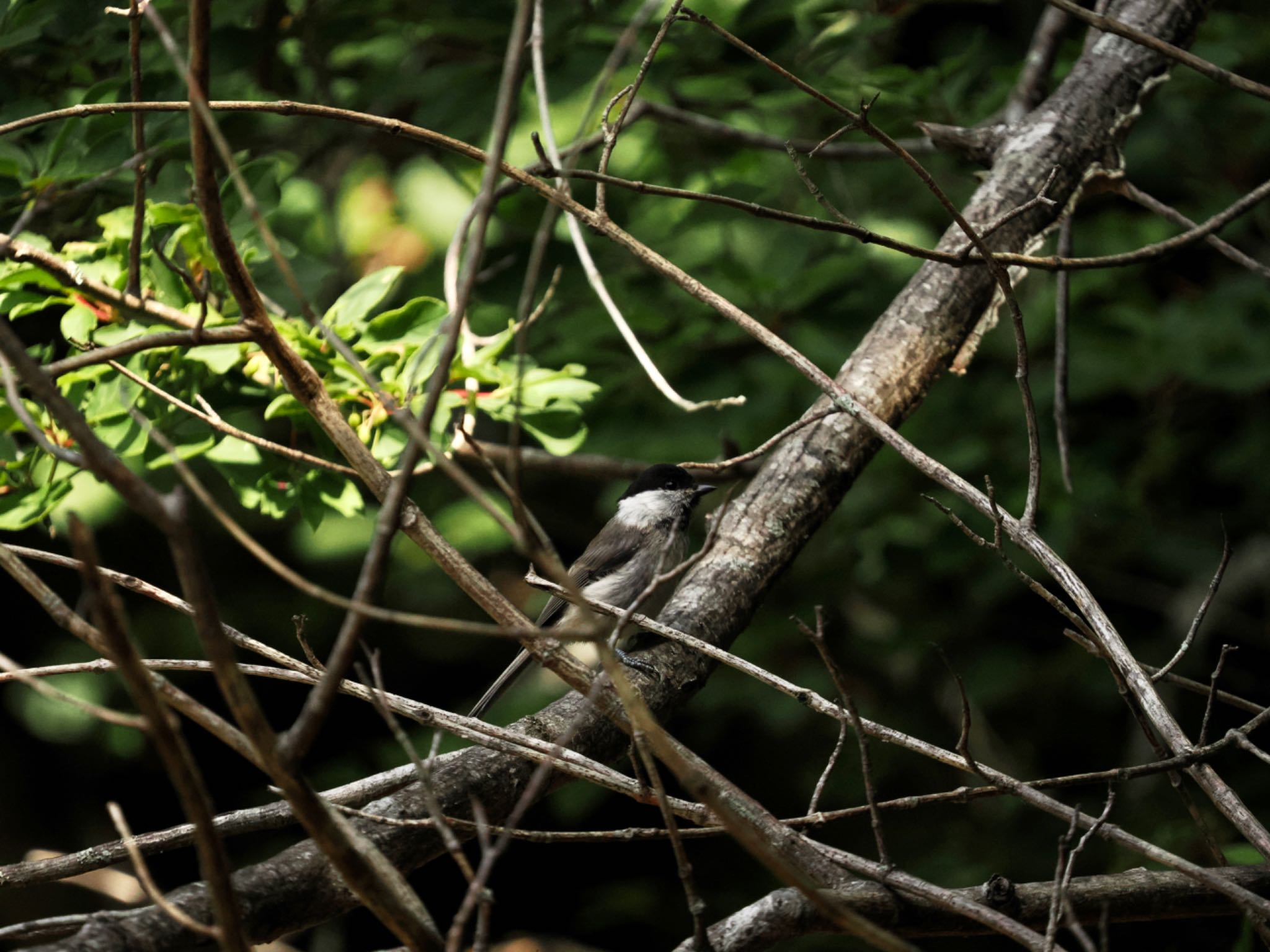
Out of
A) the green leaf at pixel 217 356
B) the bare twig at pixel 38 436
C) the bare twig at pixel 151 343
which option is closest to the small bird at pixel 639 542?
the green leaf at pixel 217 356

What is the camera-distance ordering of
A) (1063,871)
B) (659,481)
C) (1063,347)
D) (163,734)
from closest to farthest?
(163,734)
(1063,871)
(1063,347)
(659,481)

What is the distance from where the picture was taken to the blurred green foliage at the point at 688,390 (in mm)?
2664

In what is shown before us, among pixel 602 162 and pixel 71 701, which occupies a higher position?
pixel 602 162

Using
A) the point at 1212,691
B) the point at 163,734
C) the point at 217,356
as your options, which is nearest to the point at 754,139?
the point at 217,356

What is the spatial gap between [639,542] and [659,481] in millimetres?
315

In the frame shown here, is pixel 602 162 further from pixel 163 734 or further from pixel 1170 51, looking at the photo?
pixel 163 734

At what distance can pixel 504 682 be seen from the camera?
3785mm

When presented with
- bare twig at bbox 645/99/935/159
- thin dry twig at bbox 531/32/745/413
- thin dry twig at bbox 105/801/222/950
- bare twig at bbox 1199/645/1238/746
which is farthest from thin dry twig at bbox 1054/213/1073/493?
thin dry twig at bbox 105/801/222/950

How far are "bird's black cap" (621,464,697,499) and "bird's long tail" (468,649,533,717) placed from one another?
2.81 feet

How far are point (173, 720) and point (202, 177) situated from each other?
0.72 m

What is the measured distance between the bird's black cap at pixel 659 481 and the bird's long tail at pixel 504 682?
86 centimetres

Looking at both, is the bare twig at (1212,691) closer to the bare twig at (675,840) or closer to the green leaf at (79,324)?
the bare twig at (675,840)

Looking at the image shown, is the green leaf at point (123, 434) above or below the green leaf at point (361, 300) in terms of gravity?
below

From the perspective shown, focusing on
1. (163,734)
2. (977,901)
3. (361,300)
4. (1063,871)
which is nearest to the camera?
(163,734)
